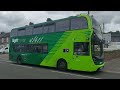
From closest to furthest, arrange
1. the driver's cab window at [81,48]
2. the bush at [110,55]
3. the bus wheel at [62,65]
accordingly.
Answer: the driver's cab window at [81,48] → the bus wheel at [62,65] → the bush at [110,55]

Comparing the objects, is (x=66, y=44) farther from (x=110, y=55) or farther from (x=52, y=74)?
(x=110, y=55)

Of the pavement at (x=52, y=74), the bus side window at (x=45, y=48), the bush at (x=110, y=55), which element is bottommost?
the pavement at (x=52, y=74)

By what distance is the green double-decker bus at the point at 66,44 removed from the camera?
38.1 feet

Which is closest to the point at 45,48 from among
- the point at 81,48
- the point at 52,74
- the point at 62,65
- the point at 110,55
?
the point at 62,65

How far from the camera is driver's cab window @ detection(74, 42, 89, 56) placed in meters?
11.6

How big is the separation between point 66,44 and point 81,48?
1.39 meters

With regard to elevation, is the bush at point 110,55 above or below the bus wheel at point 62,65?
above

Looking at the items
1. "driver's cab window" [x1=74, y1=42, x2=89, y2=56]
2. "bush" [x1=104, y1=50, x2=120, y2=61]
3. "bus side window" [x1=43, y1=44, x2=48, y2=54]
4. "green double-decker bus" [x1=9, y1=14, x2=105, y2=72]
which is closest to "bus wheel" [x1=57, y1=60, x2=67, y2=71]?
"green double-decker bus" [x1=9, y1=14, x2=105, y2=72]

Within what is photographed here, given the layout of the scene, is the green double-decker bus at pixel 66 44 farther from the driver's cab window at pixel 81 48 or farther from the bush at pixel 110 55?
the bush at pixel 110 55

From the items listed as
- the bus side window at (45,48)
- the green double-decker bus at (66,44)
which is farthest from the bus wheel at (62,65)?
the bus side window at (45,48)

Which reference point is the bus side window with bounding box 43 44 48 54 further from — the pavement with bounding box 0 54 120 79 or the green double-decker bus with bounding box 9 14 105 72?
the pavement with bounding box 0 54 120 79
